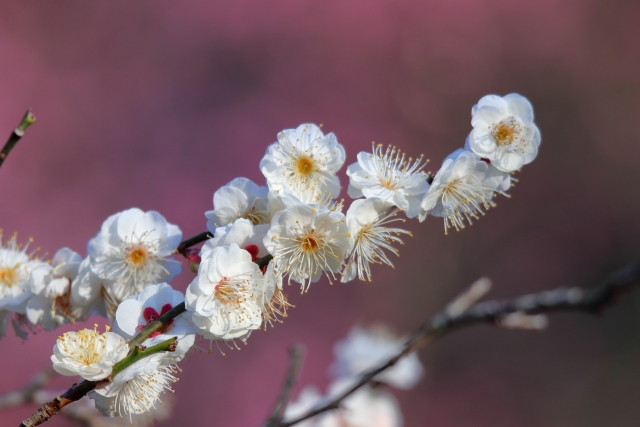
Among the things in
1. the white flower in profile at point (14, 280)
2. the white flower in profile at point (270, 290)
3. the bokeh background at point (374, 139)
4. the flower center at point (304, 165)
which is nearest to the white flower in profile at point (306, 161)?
the flower center at point (304, 165)

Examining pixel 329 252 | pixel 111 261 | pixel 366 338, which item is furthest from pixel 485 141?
pixel 366 338

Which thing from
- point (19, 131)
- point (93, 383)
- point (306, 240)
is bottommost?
point (93, 383)

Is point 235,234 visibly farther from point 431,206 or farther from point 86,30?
point 86,30

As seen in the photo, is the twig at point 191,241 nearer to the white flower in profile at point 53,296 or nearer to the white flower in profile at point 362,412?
the white flower in profile at point 53,296

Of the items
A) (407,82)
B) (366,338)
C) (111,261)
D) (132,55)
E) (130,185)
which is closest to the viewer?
(111,261)

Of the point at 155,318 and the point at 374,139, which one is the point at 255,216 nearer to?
the point at 155,318

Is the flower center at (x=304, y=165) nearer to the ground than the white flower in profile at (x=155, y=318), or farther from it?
farther from it

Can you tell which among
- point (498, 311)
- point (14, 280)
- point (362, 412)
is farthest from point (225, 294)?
point (362, 412)
